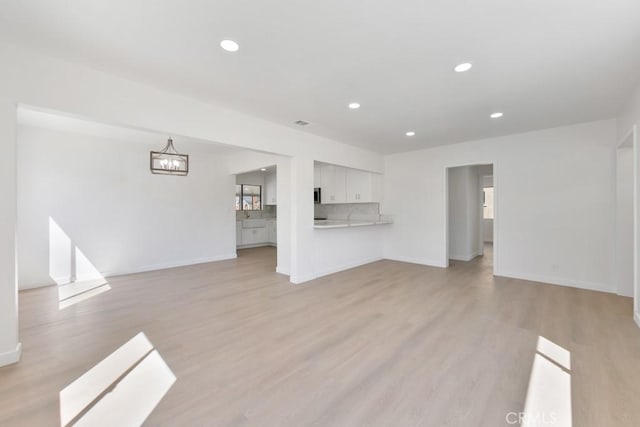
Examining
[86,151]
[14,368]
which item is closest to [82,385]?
[14,368]

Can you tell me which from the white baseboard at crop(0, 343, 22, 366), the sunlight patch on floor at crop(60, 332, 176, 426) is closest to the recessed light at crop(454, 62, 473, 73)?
the sunlight patch on floor at crop(60, 332, 176, 426)

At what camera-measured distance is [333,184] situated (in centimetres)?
693

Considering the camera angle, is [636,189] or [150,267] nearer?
[636,189]

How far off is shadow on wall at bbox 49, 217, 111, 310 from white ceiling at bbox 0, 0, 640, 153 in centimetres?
356

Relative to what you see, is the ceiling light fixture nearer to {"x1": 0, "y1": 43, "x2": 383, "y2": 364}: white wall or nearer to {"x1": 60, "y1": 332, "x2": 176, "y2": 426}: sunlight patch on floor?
{"x1": 0, "y1": 43, "x2": 383, "y2": 364}: white wall

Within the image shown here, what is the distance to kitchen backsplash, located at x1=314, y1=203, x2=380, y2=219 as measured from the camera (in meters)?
6.79

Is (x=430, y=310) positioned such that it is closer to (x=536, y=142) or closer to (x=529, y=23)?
(x=529, y=23)

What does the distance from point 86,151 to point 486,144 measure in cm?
751

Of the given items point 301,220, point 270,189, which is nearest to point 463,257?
point 301,220

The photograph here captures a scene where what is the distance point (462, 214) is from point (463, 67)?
487 cm

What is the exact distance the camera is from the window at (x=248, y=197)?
342 inches

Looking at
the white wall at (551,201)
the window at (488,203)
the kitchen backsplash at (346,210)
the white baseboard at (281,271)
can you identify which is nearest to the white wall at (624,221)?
the white wall at (551,201)

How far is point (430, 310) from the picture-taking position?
328 cm

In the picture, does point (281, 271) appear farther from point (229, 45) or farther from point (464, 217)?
point (464, 217)
